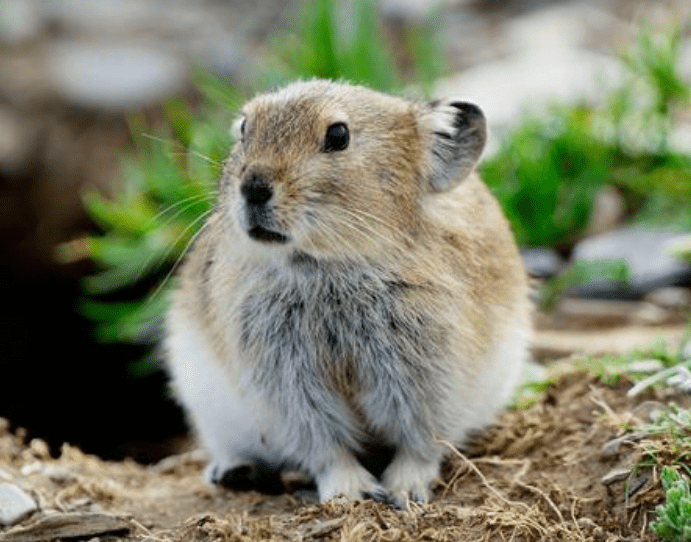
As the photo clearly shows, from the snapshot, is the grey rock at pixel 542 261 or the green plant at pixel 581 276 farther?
the grey rock at pixel 542 261

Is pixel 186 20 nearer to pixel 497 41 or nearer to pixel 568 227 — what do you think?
pixel 497 41

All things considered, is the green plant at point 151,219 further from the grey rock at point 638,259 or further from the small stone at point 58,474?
the grey rock at point 638,259

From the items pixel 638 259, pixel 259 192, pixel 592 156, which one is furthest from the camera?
pixel 592 156

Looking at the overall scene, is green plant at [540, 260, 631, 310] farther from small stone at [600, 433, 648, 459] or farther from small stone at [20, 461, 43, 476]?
small stone at [20, 461, 43, 476]

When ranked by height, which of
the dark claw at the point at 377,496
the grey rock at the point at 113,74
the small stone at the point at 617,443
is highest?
the grey rock at the point at 113,74

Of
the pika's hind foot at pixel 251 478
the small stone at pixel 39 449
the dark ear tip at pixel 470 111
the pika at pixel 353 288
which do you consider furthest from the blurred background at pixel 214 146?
the dark ear tip at pixel 470 111

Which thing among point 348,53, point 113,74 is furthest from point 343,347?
point 113,74

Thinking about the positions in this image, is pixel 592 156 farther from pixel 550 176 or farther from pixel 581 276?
pixel 581 276
